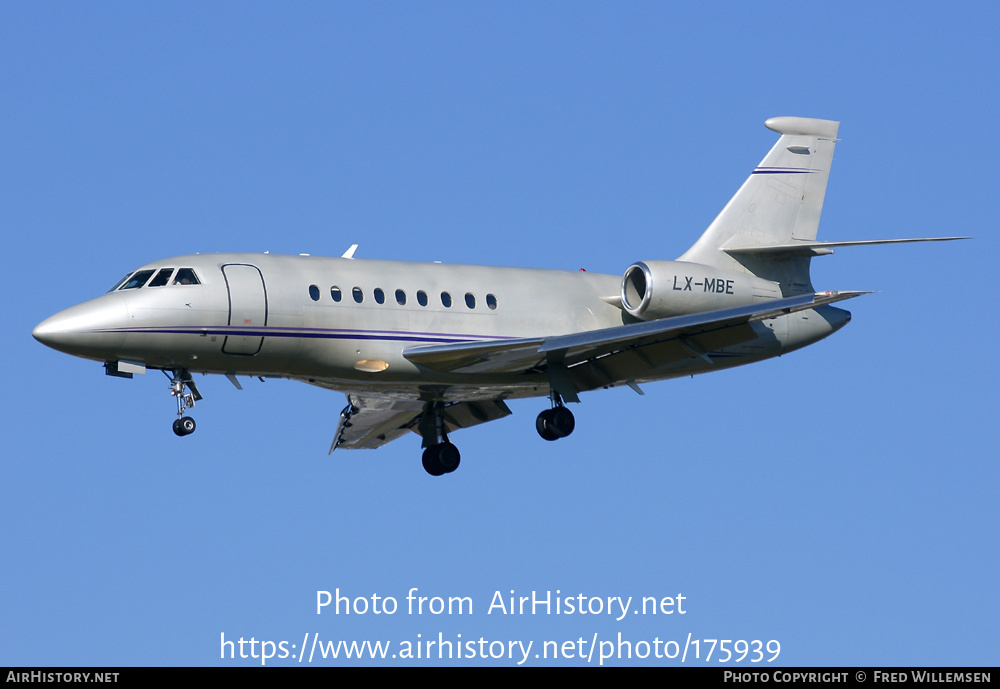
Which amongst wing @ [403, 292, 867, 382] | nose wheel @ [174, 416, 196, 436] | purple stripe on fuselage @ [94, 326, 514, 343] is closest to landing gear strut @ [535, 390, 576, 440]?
wing @ [403, 292, 867, 382]

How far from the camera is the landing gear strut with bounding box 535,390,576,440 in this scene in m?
30.1

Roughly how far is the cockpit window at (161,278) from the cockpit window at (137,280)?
15 centimetres

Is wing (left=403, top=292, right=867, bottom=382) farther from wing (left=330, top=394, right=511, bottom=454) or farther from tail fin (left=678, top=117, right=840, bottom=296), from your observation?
wing (left=330, top=394, right=511, bottom=454)

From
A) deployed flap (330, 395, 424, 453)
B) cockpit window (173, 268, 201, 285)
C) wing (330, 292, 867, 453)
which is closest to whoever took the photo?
cockpit window (173, 268, 201, 285)

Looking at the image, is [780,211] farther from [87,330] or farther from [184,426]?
[87,330]

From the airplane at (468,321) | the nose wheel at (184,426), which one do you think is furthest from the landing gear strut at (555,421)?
the nose wheel at (184,426)

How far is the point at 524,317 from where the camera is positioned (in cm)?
3066

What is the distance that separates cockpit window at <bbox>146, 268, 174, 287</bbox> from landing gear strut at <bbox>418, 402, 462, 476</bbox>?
695 centimetres

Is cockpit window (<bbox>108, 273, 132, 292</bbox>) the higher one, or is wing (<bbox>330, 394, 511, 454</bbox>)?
cockpit window (<bbox>108, 273, 132, 292</bbox>)

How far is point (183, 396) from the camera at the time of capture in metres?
27.7

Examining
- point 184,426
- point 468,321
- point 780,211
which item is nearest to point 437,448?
point 468,321

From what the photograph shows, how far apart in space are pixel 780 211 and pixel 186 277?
1283 centimetres
